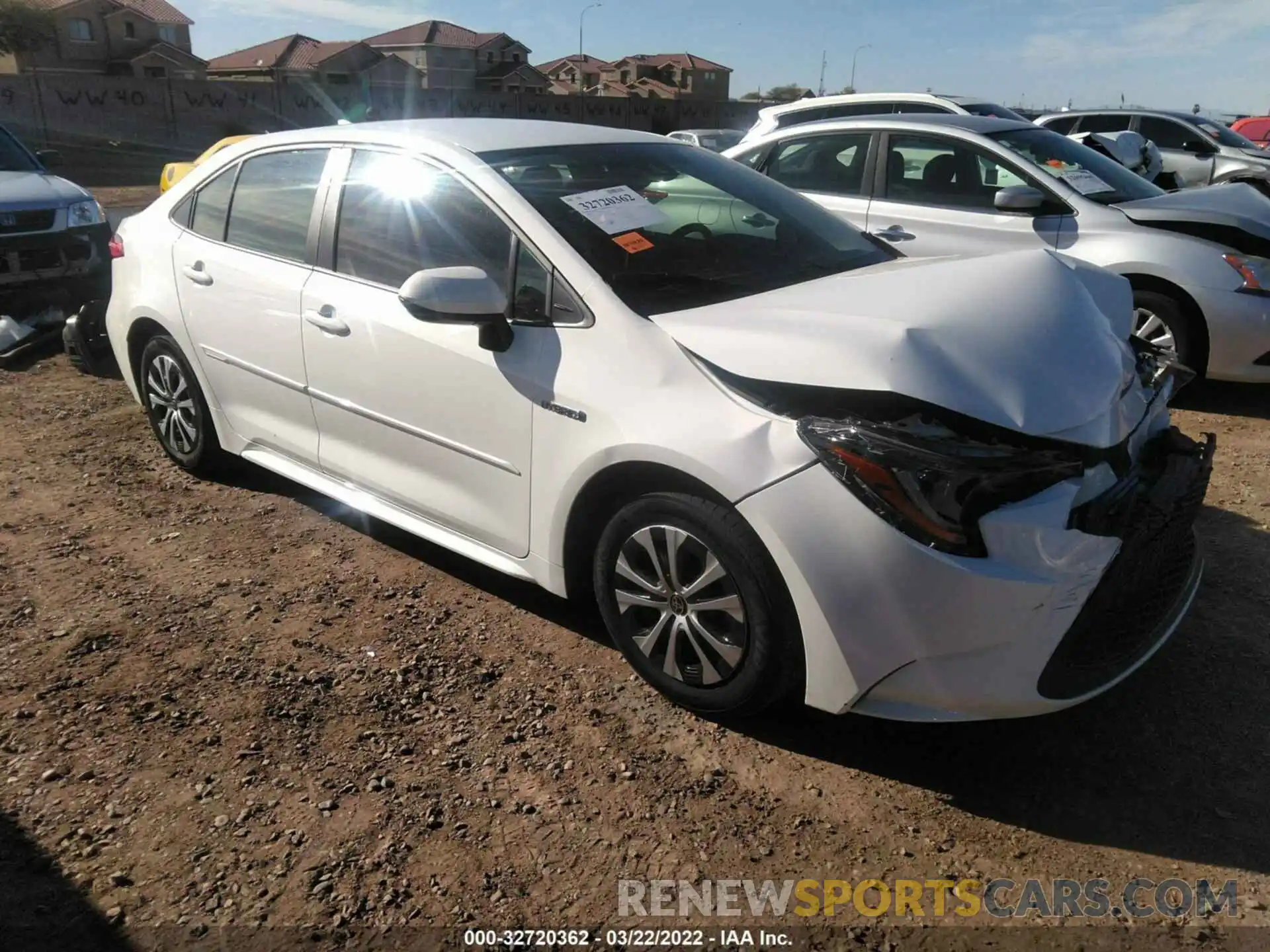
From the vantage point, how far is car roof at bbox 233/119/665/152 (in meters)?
3.42

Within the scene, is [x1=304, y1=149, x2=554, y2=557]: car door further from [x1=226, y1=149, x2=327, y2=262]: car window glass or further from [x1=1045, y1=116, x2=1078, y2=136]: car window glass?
[x1=1045, y1=116, x2=1078, y2=136]: car window glass

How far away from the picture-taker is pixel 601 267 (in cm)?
292

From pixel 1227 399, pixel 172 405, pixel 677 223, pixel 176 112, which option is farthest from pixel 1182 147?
pixel 176 112

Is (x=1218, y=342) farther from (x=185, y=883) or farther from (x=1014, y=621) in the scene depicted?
(x=185, y=883)

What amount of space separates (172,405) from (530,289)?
251cm

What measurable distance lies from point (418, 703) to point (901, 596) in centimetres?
154

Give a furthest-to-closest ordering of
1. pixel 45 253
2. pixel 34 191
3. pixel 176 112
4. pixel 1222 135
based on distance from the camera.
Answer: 1. pixel 176 112
2. pixel 1222 135
3. pixel 34 191
4. pixel 45 253

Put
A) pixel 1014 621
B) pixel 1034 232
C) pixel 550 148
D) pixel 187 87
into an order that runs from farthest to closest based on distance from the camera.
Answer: pixel 187 87
pixel 1034 232
pixel 550 148
pixel 1014 621

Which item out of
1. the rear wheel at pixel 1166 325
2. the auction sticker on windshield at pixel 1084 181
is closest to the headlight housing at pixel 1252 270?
the rear wheel at pixel 1166 325


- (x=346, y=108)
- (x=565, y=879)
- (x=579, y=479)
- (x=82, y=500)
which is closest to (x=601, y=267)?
(x=579, y=479)

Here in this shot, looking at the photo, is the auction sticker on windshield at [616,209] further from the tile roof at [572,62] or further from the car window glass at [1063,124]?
the tile roof at [572,62]

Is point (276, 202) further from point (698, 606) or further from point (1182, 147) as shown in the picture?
point (1182, 147)

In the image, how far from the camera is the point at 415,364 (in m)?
3.22

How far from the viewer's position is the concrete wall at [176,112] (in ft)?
103
